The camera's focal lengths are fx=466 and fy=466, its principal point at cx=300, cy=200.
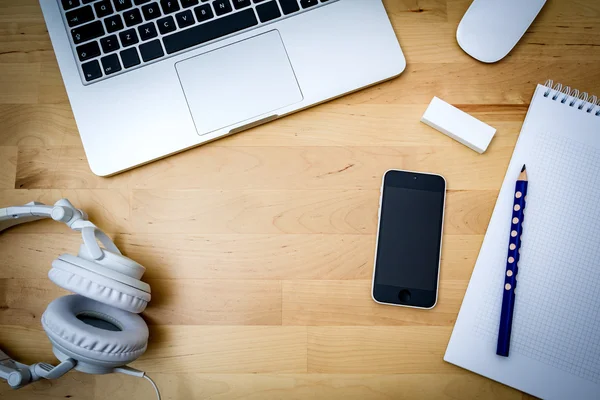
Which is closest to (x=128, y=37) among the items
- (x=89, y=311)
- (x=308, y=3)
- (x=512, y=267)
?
(x=308, y=3)

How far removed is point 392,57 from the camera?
634mm

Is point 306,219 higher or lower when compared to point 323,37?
lower

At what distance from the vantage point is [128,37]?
1.98ft

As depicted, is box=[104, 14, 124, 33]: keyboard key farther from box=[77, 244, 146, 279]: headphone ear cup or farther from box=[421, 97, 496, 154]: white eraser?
box=[421, 97, 496, 154]: white eraser

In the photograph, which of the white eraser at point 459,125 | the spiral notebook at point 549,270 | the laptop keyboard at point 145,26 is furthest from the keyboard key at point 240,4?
the spiral notebook at point 549,270

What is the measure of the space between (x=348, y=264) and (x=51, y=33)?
0.50 m

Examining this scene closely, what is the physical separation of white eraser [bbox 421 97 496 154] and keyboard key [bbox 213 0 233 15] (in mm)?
300

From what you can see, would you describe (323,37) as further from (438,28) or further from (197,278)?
(197,278)

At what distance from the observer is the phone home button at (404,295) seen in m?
0.62

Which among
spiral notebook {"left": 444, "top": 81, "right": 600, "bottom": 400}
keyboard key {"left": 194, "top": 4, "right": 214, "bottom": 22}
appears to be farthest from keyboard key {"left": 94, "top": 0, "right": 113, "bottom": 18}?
spiral notebook {"left": 444, "top": 81, "right": 600, "bottom": 400}

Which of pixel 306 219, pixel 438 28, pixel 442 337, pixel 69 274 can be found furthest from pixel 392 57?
pixel 69 274

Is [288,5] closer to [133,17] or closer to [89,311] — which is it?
[133,17]

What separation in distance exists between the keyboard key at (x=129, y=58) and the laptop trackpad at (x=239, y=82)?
0.20 ft

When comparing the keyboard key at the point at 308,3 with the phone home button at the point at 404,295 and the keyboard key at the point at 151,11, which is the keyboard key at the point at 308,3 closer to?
the keyboard key at the point at 151,11
